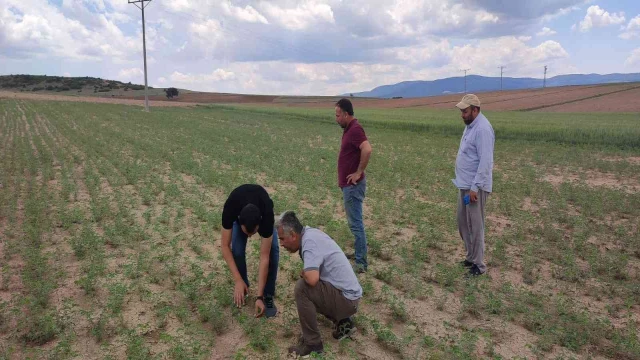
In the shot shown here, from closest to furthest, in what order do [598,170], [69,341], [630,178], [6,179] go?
1. [69,341]
2. [6,179]
3. [630,178]
4. [598,170]

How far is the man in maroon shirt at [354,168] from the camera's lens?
506 centimetres

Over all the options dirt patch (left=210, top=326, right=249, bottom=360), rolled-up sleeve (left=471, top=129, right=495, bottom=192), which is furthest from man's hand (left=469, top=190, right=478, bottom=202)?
dirt patch (left=210, top=326, right=249, bottom=360)

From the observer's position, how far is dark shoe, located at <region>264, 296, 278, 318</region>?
430 cm

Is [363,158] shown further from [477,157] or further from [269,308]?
[269,308]

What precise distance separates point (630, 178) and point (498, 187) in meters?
3.81

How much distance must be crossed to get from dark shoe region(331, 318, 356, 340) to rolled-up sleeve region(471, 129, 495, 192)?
7.21ft

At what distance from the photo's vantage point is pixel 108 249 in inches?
241

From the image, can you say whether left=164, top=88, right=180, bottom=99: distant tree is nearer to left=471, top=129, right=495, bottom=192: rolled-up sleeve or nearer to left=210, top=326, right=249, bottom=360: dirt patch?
left=471, top=129, right=495, bottom=192: rolled-up sleeve

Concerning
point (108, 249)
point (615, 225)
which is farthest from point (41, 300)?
point (615, 225)

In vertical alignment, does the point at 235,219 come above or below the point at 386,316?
above

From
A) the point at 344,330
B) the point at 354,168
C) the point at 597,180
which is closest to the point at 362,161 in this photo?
the point at 354,168

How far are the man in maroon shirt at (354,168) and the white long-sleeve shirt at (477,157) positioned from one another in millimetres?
1136

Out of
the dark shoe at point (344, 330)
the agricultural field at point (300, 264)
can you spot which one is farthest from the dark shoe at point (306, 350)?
the dark shoe at point (344, 330)

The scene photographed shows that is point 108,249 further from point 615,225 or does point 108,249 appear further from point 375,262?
point 615,225
